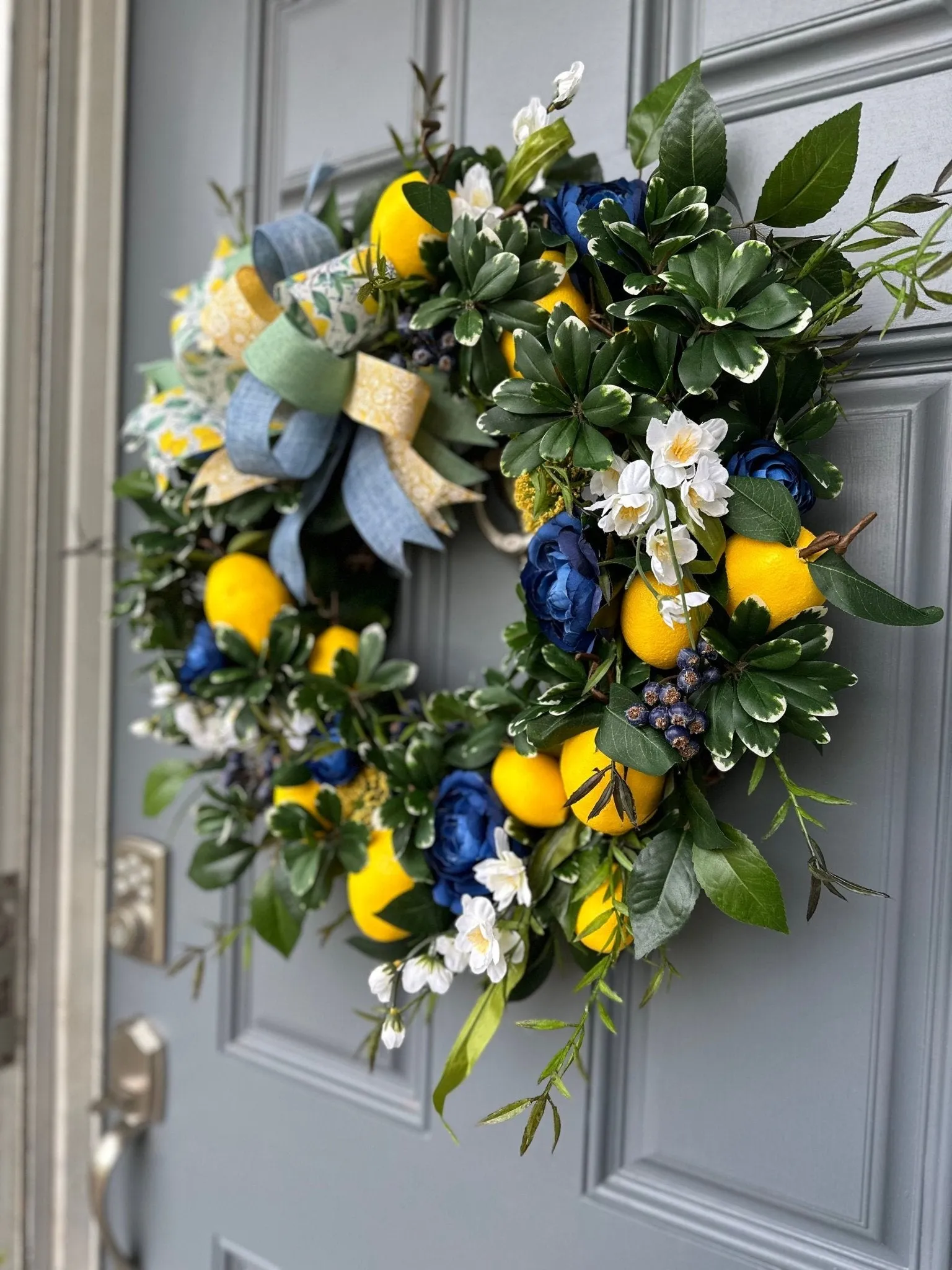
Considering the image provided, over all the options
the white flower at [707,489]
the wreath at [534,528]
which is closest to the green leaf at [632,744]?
the wreath at [534,528]

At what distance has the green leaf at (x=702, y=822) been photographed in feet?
A: 1.54

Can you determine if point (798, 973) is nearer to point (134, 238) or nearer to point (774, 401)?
point (774, 401)

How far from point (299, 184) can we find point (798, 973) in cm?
72

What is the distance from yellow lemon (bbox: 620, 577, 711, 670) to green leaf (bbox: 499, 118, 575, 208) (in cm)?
25

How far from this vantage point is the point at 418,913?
0.57 metres

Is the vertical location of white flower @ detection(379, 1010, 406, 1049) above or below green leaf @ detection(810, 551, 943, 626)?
below

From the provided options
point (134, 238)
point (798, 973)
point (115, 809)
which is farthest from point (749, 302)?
point (115, 809)

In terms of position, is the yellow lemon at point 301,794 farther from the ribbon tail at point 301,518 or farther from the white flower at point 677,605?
the white flower at point 677,605

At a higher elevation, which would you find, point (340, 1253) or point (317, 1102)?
point (317, 1102)

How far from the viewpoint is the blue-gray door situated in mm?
531

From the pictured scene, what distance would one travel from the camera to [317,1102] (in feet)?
2.63

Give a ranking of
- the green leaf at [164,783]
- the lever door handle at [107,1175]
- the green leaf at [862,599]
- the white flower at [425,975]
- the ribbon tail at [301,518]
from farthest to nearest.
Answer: the lever door handle at [107,1175] → the green leaf at [164,783] → the ribbon tail at [301,518] → the white flower at [425,975] → the green leaf at [862,599]

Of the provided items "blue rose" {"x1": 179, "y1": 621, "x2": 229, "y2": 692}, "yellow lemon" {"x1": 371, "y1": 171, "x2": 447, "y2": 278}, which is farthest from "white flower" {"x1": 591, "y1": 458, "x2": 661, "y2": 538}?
"blue rose" {"x1": 179, "y1": 621, "x2": 229, "y2": 692}

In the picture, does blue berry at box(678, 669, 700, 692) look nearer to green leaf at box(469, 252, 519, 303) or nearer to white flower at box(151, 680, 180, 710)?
green leaf at box(469, 252, 519, 303)
